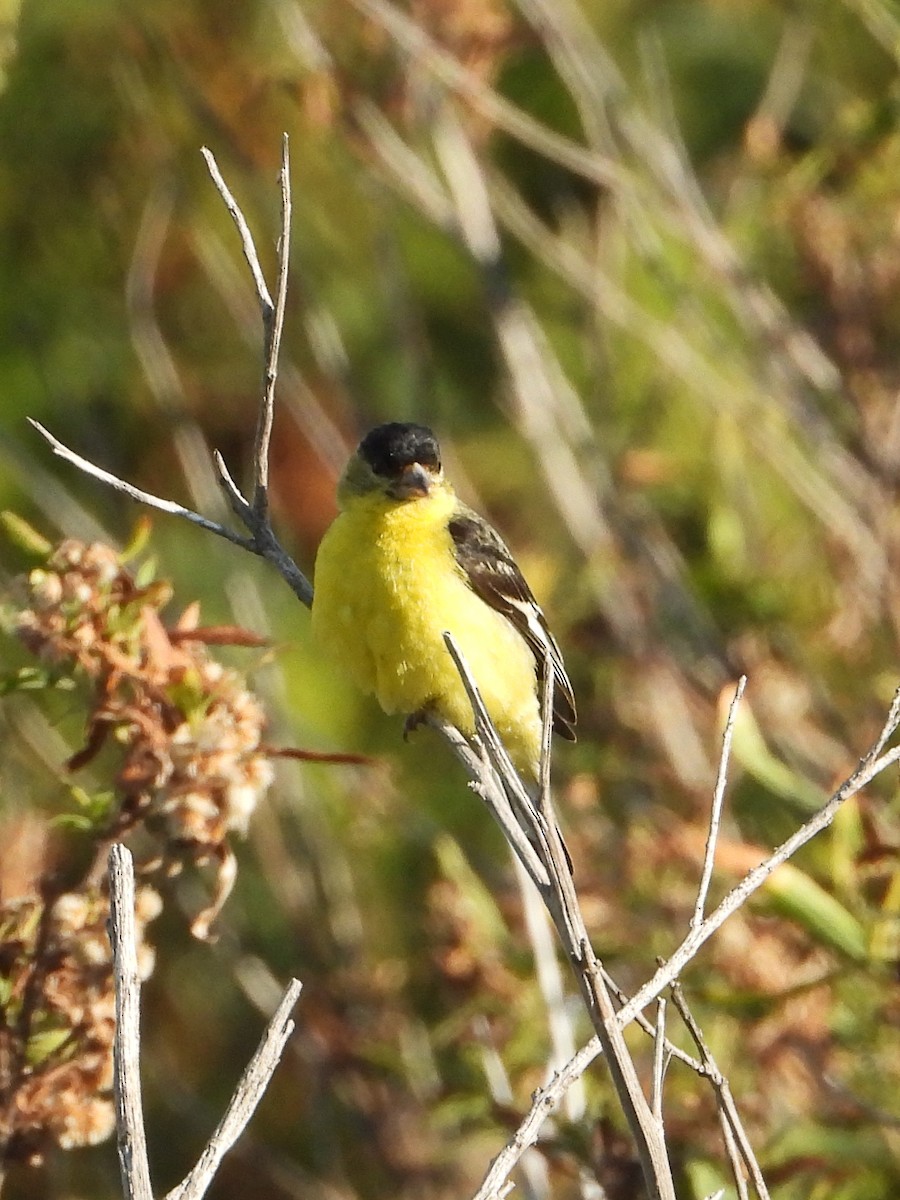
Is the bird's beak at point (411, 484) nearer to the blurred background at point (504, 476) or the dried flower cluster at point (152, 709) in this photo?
the blurred background at point (504, 476)

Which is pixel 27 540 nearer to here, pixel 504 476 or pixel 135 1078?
pixel 135 1078

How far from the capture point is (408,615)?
145 inches

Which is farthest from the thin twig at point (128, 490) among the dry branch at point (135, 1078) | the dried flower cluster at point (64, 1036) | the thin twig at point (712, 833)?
the thin twig at point (712, 833)

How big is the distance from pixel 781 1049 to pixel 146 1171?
2.32 meters

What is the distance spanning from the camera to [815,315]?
5.50 m

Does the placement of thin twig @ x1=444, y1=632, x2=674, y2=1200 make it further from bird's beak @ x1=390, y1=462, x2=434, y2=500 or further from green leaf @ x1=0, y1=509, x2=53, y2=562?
bird's beak @ x1=390, y1=462, x2=434, y2=500

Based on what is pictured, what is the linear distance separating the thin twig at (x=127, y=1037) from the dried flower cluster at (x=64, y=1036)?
0.38m

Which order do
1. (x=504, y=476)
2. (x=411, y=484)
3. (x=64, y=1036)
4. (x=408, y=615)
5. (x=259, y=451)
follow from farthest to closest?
(x=504, y=476) < (x=411, y=484) < (x=408, y=615) < (x=259, y=451) < (x=64, y=1036)

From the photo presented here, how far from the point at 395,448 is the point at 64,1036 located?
5.94 feet

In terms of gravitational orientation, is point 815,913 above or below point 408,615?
below

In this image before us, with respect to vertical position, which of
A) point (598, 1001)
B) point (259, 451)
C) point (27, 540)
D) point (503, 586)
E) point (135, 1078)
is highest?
point (27, 540)

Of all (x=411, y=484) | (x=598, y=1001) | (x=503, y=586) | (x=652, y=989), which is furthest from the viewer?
(x=503, y=586)

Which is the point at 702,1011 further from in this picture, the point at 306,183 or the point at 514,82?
the point at 514,82

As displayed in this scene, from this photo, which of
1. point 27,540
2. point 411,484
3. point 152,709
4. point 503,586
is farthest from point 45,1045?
point 503,586
